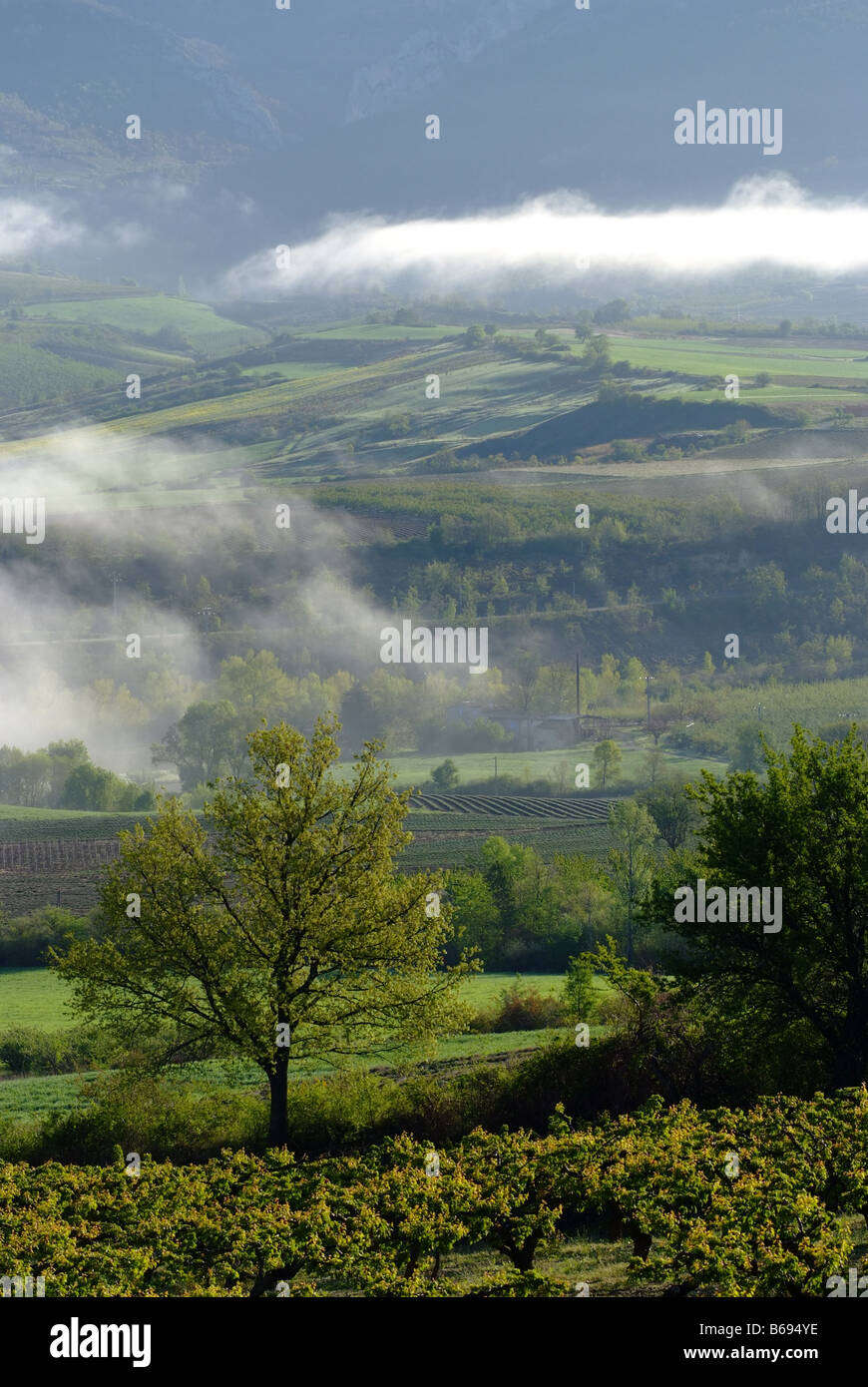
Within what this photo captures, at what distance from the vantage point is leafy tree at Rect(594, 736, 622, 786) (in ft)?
574

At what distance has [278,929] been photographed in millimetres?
40062

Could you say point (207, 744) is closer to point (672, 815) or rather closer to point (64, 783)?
point (64, 783)

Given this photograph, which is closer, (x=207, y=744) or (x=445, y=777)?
(x=445, y=777)

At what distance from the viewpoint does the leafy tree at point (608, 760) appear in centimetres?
17500

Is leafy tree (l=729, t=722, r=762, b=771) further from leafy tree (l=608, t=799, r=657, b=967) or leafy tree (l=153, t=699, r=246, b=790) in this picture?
leafy tree (l=153, t=699, r=246, b=790)

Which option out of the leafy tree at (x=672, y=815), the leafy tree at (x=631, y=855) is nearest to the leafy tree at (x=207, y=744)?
the leafy tree at (x=631, y=855)

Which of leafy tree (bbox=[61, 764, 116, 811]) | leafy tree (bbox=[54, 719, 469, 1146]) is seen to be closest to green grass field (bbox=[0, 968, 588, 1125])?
leafy tree (bbox=[54, 719, 469, 1146])

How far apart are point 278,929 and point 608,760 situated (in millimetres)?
137835

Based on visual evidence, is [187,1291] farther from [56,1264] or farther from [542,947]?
[542,947]

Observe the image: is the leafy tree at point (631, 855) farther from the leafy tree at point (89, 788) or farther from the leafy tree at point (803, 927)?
the leafy tree at point (89, 788)

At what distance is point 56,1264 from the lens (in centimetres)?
2756

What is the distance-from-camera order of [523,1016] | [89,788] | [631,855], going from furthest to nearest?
[89,788] → [631,855] → [523,1016]

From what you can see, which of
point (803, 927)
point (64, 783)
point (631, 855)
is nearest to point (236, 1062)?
point (803, 927)
